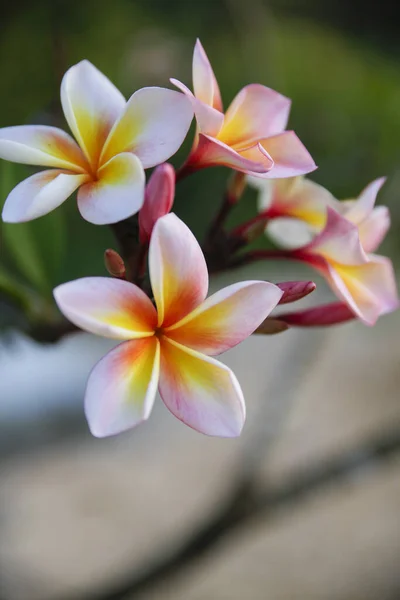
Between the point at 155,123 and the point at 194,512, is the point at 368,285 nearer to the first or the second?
the point at 155,123

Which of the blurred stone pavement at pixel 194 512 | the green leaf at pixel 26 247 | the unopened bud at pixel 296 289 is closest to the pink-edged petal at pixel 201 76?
the unopened bud at pixel 296 289

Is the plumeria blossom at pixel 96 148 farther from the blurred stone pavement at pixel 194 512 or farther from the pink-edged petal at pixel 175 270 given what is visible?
the blurred stone pavement at pixel 194 512

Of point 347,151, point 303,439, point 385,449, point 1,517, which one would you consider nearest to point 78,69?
point 385,449

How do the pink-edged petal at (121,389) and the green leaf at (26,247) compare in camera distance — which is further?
the green leaf at (26,247)

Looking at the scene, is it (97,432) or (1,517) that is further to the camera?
(1,517)

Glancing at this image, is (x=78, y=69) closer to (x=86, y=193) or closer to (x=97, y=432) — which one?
(x=86, y=193)

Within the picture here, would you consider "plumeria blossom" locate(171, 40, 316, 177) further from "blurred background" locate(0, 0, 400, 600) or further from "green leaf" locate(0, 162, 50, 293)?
"blurred background" locate(0, 0, 400, 600)
